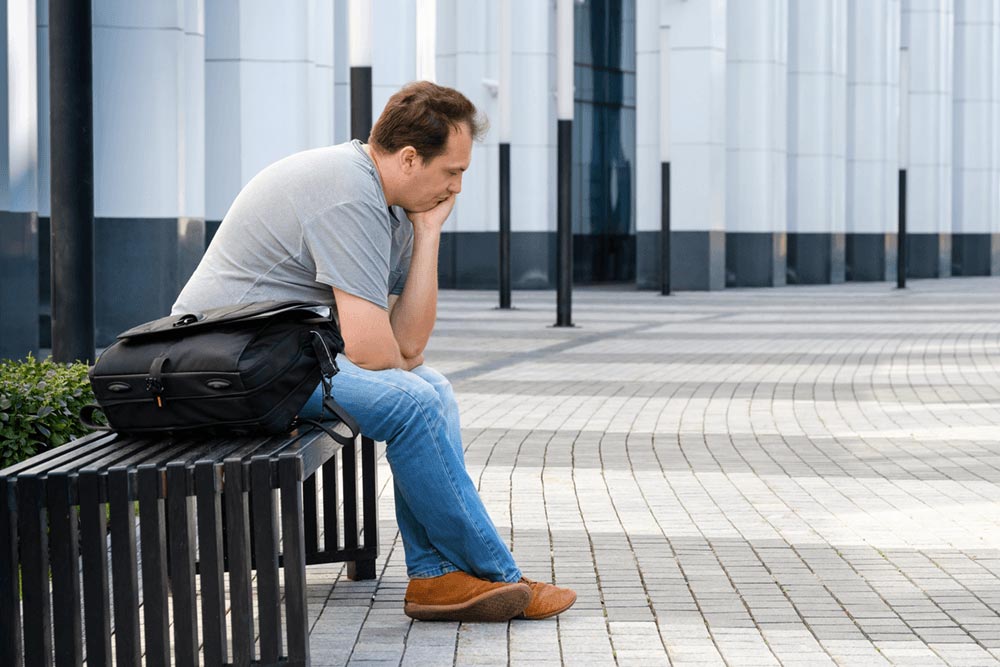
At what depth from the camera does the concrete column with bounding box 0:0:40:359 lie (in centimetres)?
1270

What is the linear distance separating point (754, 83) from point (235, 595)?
1276 inches

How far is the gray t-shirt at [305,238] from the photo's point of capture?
4.37 m

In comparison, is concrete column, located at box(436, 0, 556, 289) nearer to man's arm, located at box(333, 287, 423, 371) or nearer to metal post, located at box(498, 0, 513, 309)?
metal post, located at box(498, 0, 513, 309)

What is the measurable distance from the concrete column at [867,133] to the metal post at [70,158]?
128 feet

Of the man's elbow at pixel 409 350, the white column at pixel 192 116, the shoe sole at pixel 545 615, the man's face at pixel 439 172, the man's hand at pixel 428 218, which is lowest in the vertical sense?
the shoe sole at pixel 545 615

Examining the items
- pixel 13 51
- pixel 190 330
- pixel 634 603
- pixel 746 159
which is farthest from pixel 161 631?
pixel 746 159

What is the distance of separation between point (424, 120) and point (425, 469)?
997 mm

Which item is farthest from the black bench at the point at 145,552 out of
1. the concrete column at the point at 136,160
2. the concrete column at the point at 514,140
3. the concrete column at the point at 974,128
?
the concrete column at the point at 974,128

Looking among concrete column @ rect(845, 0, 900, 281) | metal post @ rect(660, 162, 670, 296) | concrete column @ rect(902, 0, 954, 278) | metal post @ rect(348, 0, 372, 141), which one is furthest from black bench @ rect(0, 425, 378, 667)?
concrete column @ rect(902, 0, 954, 278)

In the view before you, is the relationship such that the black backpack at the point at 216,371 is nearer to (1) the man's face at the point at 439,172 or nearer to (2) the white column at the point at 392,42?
(1) the man's face at the point at 439,172

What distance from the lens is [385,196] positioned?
15.1 ft

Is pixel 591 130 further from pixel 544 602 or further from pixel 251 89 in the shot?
pixel 544 602

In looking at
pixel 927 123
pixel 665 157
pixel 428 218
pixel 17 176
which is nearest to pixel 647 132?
pixel 665 157

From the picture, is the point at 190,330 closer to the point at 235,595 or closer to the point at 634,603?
the point at 235,595
